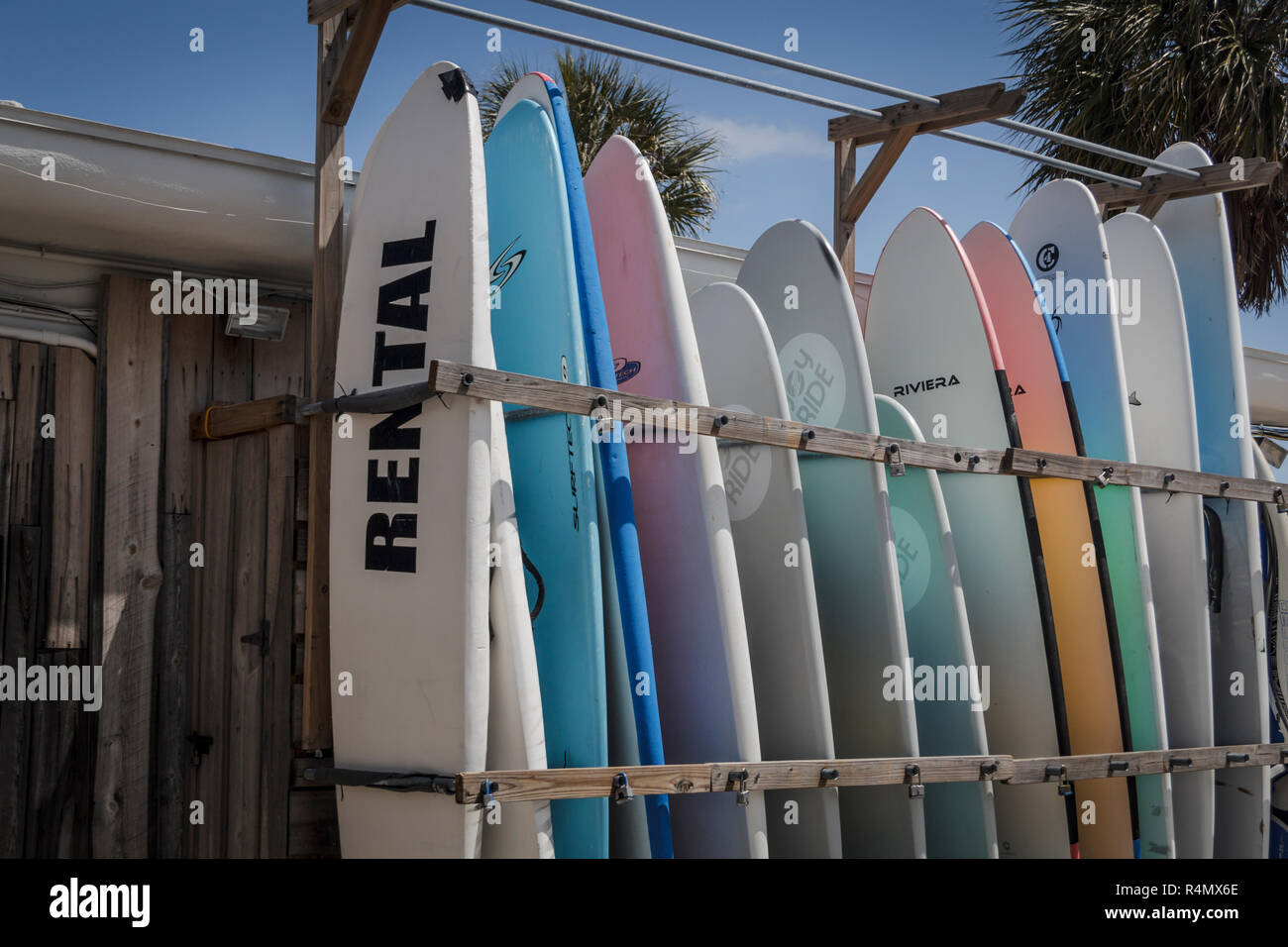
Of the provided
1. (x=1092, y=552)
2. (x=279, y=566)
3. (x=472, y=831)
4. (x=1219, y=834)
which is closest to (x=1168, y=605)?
(x=1092, y=552)

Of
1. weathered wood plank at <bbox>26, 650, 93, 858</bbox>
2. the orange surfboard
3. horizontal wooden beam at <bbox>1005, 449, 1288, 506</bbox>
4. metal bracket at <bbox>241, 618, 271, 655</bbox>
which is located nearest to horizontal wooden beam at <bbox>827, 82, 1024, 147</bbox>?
the orange surfboard

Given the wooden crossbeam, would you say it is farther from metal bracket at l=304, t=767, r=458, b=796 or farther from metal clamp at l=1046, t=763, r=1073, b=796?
metal clamp at l=1046, t=763, r=1073, b=796

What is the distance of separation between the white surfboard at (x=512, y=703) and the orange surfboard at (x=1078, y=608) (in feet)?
6.12

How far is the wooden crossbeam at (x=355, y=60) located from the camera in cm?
300

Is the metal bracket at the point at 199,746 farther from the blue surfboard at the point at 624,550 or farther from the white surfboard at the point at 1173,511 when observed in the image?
the white surfboard at the point at 1173,511

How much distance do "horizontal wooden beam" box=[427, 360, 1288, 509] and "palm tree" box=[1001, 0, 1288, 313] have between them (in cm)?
471

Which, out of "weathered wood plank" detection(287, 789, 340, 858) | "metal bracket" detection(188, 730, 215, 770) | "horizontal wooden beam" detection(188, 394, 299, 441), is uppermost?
"horizontal wooden beam" detection(188, 394, 299, 441)

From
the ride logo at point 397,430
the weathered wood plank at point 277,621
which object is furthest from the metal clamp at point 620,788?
the weathered wood plank at point 277,621

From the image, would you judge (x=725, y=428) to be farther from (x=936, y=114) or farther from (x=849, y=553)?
(x=936, y=114)

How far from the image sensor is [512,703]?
266cm

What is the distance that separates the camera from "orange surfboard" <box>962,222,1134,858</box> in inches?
146

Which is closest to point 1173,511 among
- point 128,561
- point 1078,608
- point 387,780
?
point 1078,608
